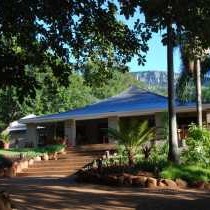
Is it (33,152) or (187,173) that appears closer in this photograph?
(187,173)

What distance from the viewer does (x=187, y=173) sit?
61.9 feet

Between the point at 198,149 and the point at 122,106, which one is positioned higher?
the point at 122,106

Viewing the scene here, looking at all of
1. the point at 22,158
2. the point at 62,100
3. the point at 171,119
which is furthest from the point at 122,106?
the point at 62,100

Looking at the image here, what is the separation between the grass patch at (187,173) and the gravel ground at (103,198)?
1373 millimetres

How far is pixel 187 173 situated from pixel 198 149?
267cm

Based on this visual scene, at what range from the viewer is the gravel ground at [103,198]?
1322 centimetres

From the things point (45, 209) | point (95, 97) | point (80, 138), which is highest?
point (95, 97)

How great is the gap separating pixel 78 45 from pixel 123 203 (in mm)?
4175

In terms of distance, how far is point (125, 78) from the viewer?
8100 centimetres

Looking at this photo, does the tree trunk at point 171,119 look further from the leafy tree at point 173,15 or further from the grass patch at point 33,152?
the grass patch at point 33,152

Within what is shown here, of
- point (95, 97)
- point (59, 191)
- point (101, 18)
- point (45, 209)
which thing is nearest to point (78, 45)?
point (101, 18)

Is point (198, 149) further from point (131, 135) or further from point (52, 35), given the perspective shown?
point (52, 35)

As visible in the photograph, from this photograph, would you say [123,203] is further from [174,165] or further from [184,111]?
[184,111]

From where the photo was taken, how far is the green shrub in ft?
68.9
